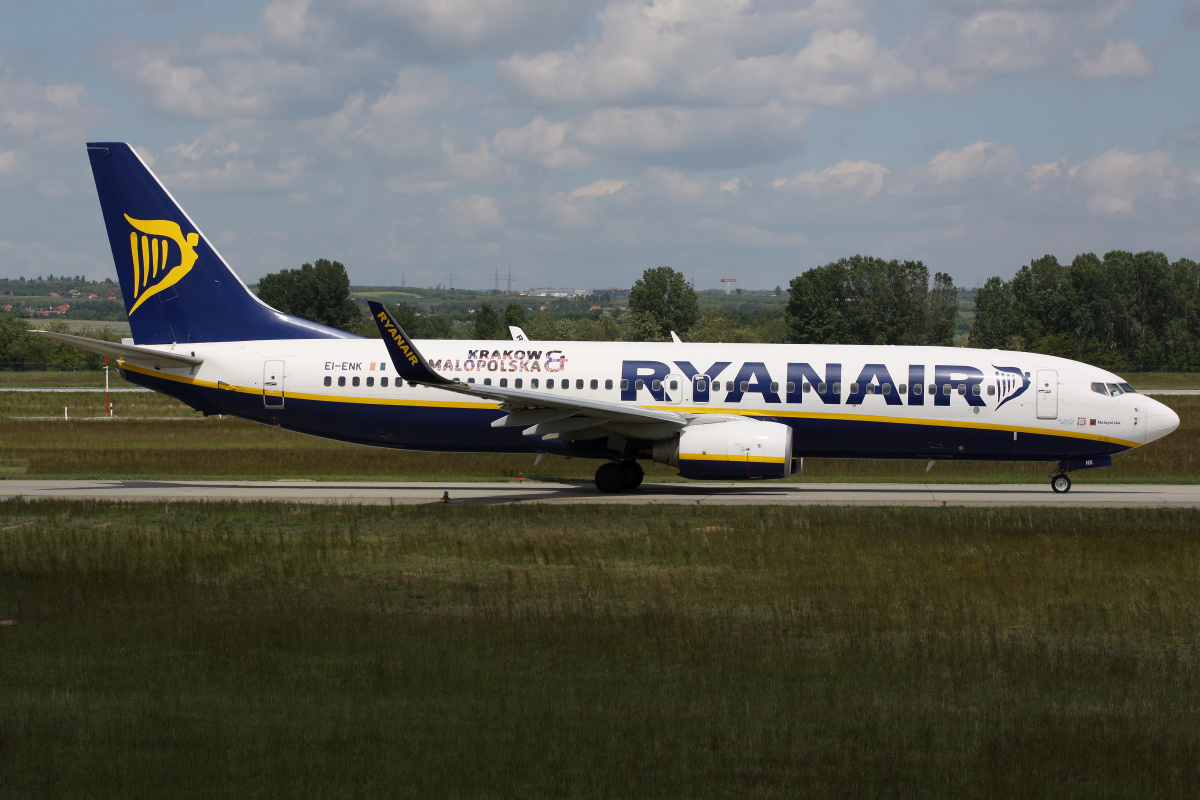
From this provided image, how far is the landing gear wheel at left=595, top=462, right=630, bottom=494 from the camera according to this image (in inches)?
1074

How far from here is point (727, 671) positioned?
11.3m

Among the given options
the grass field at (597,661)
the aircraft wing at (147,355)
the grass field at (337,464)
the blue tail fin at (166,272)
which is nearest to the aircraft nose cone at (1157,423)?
the grass field at (337,464)

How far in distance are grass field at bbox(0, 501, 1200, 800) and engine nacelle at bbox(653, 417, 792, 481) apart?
14.8 ft

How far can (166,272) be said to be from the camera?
28.4 m

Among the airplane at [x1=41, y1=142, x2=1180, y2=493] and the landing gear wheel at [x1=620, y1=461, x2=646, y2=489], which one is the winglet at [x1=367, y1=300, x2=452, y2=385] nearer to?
the airplane at [x1=41, y1=142, x2=1180, y2=493]

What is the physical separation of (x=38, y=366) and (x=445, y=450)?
90.4 meters

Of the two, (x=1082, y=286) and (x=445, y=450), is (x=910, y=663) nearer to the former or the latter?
(x=445, y=450)

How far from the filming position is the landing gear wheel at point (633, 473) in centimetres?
2742

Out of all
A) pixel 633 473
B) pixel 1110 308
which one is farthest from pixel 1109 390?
pixel 1110 308

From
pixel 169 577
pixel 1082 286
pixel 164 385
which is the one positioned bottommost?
pixel 169 577

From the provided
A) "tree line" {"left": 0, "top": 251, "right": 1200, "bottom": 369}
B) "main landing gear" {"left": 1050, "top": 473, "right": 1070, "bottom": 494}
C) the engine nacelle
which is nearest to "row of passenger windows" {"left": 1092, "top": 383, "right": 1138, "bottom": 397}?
"main landing gear" {"left": 1050, "top": 473, "right": 1070, "bottom": 494}

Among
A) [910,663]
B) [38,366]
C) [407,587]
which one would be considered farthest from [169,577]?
[38,366]

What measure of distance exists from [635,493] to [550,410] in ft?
10.9

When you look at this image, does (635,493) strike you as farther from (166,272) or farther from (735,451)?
(166,272)
